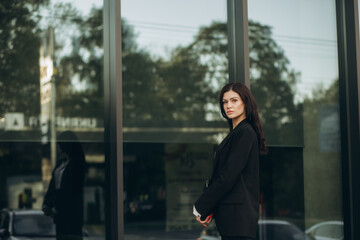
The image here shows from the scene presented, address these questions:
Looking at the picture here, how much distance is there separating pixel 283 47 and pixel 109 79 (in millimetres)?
1918

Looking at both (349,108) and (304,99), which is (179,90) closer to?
(304,99)

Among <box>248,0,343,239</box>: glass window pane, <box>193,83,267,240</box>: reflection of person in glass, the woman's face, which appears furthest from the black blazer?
<box>248,0,343,239</box>: glass window pane

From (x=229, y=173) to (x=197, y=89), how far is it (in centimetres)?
630

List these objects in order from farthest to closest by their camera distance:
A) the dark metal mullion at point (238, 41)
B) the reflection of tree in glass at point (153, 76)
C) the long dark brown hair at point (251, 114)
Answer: the reflection of tree in glass at point (153, 76) < the dark metal mullion at point (238, 41) < the long dark brown hair at point (251, 114)

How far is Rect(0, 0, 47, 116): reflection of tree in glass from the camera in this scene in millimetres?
6793

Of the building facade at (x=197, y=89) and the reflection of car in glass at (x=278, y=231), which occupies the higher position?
the building facade at (x=197, y=89)

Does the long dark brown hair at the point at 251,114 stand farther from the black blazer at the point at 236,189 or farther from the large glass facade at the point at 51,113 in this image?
the large glass facade at the point at 51,113

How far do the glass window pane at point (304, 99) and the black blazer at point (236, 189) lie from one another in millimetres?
1540

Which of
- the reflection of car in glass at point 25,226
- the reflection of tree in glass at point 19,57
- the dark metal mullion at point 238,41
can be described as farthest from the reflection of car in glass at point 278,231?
the reflection of tree in glass at point 19,57

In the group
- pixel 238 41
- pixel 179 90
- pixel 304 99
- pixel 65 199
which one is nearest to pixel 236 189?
pixel 238 41

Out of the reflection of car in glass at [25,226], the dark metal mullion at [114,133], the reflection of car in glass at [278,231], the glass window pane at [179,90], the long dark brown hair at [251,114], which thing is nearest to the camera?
the long dark brown hair at [251,114]

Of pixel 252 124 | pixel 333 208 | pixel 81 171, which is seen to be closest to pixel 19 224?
pixel 81 171

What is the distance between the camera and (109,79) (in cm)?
396

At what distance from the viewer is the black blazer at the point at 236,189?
2965 mm
